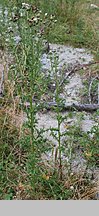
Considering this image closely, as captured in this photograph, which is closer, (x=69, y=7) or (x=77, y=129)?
(x=77, y=129)

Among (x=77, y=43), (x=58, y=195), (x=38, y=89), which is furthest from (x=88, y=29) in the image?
(x=58, y=195)

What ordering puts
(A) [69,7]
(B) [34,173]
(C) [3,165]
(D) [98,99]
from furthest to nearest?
(A) [69,7] < (D) [98,99] < (C) [3,165] < (B) [34,173]

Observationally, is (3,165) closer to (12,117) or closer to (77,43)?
(12,117)

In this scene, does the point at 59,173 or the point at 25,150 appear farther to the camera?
the point at 25,150

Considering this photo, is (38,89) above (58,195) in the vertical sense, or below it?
above

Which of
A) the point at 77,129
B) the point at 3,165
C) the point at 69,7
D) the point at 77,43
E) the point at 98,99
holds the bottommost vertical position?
the point at 3,165

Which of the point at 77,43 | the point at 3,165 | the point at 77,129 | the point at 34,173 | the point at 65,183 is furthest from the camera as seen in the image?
the point at 77,43

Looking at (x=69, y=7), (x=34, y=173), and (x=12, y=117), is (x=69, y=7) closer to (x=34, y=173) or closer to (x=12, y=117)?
(x=12, y=117)

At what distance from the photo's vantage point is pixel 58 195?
2566mm

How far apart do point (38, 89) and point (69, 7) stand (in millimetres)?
2322

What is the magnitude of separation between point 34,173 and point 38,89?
1.43m

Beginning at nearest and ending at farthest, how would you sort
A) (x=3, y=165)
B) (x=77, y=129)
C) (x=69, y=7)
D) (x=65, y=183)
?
1. (x=65, y=183)
2. (x=3, y=165)
3. (x=77, y=129)
4. (x=69, y=7)

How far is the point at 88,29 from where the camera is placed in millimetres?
5305

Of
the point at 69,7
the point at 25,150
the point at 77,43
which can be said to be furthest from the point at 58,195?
the point at 69,7
